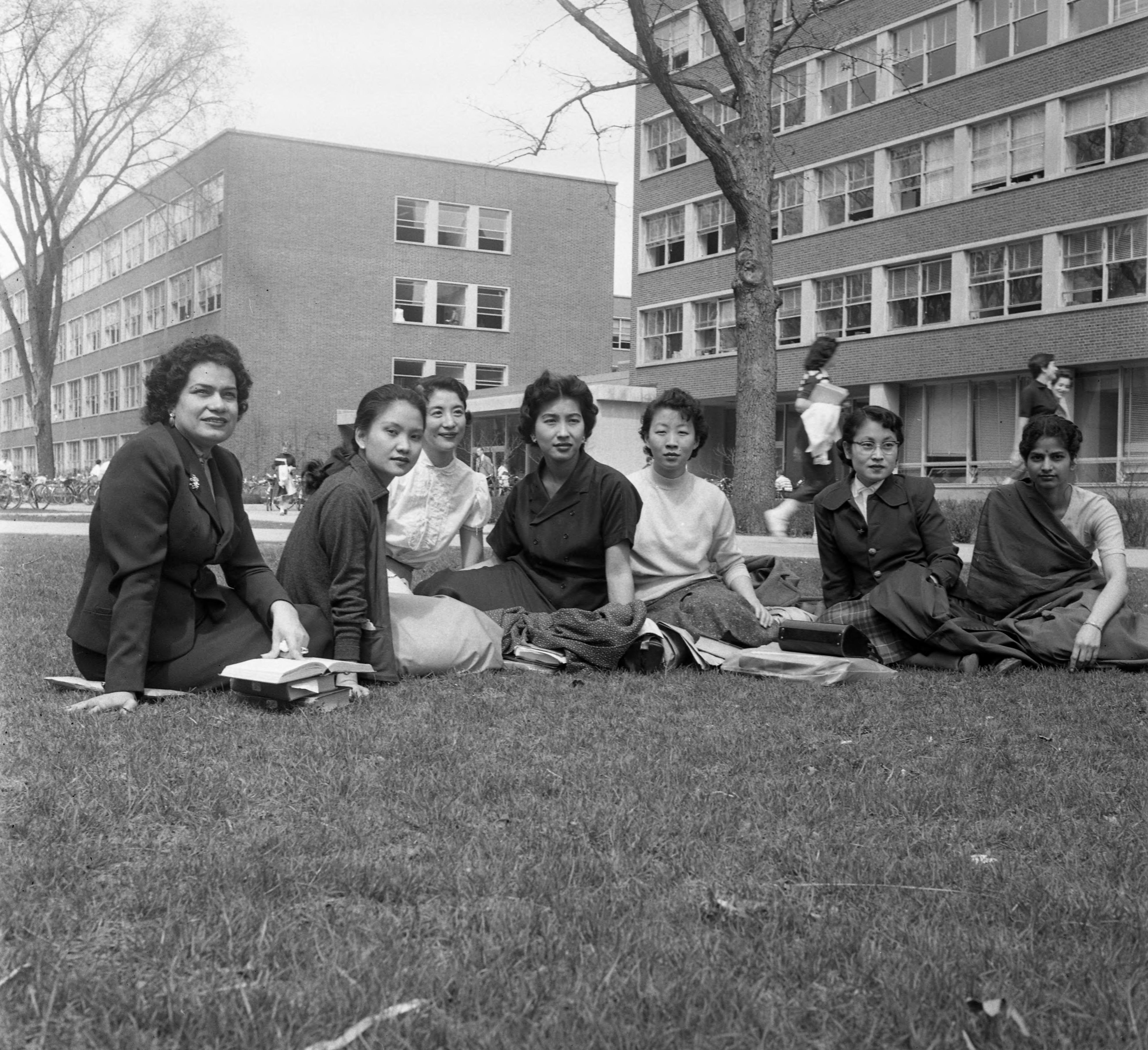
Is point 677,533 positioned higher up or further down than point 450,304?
further down

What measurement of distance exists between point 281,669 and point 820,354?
28.8 feet

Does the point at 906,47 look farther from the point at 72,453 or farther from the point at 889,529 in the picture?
the point at 72,453

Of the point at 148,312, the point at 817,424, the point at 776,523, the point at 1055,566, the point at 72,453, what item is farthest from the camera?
the point at 72,453

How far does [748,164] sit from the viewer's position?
49.8 feet

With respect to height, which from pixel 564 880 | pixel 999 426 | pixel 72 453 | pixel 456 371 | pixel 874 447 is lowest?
pixel 564 880

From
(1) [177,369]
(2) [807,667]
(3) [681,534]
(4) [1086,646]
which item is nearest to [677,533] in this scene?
(3) [681,534]

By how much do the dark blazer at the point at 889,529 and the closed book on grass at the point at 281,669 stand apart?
2.85m

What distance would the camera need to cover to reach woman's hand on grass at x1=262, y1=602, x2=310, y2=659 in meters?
4.54

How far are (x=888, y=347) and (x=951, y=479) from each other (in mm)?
3586

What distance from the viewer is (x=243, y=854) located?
108 inches

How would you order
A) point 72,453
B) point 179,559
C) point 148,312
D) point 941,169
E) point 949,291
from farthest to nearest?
point 72,453 < point 148,312 < point 941,169 < point 949,291 < point 179,559

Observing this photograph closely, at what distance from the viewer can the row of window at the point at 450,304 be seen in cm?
4694

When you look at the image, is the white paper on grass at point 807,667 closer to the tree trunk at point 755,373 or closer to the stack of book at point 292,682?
the stack of book at point 292,682

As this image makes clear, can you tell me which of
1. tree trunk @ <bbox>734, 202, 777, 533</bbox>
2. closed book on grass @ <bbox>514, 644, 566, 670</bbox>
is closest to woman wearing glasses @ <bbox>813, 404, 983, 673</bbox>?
closed book on grass @ <bbox>514, 644, 566, 670</bbox>
